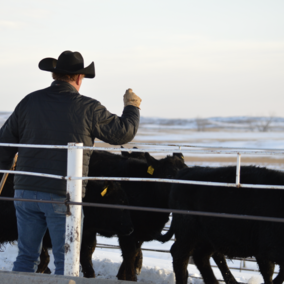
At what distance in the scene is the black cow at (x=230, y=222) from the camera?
457cm

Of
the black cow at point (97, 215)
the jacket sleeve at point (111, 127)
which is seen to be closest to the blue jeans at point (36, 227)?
the jacket sleeve at point (111, 127)

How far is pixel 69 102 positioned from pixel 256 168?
2789 mm

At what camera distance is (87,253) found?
18.8 ft

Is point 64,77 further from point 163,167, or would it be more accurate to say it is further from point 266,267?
point 266,267

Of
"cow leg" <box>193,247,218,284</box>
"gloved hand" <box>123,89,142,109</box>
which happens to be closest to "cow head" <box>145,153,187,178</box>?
"cow leg" <box>193,247,218,284</box>

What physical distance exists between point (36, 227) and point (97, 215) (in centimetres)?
226

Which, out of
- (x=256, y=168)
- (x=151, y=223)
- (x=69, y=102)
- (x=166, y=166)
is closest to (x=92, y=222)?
(x=151, y=223)

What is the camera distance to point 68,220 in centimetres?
322

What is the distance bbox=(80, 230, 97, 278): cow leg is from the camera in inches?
224

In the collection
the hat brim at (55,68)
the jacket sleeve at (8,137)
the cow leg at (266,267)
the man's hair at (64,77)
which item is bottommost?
the cow leg at (266,267)

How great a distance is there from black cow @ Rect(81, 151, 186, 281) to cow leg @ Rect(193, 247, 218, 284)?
75 centimetres

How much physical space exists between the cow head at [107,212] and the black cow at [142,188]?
19.5 inches

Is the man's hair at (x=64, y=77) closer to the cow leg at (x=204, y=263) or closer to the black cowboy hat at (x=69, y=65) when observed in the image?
the black cowboy hat at (x=69, y=65)

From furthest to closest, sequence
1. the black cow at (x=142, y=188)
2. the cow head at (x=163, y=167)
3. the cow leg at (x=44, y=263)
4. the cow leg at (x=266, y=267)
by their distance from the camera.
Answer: the cow head at (x=163, y=167) → the black cow at (x=142, y=188) → the cow leg at (x=44, y=263) → the cow leg at (x=266, y=267)
